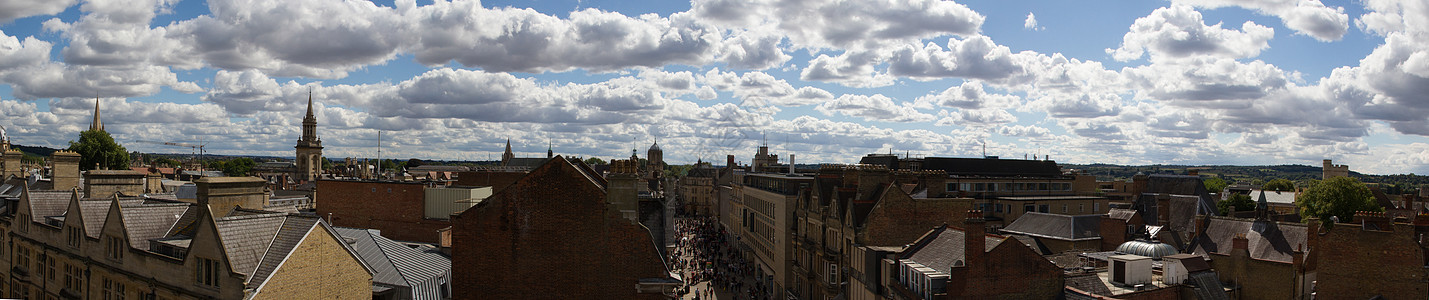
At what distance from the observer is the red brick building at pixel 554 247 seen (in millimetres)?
26266

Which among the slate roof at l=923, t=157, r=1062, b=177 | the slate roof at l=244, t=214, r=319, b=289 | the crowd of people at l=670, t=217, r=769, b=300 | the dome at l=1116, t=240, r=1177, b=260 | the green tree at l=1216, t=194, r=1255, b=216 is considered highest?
the slate roof at l=923, t=157, r=1062, b=177

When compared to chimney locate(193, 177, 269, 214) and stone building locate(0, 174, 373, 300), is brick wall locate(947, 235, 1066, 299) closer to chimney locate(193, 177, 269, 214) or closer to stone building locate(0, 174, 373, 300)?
stone building locate(0, 174, 373, 300)

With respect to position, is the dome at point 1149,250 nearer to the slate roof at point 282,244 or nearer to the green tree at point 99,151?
the slate roof at point 282,244

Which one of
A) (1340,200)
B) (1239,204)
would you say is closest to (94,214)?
(1340,200)

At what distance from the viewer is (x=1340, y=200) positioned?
9081cm

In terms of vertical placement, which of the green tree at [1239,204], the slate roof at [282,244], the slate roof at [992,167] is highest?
the slate roof at [992,167]

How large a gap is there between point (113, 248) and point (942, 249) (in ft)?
115

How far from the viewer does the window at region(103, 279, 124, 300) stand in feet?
100

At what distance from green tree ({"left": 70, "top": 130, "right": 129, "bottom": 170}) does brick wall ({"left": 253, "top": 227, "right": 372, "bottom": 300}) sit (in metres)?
100

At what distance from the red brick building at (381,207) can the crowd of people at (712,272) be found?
1514cm

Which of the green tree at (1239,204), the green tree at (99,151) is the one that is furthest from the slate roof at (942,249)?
the green tree at (99,151)

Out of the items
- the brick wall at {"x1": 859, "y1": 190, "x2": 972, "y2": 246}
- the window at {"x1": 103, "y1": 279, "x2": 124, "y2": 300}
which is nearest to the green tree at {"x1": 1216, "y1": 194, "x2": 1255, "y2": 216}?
the brick wall at {"x1": 859, "y1": 190, "x2": 972, "y2": 246}

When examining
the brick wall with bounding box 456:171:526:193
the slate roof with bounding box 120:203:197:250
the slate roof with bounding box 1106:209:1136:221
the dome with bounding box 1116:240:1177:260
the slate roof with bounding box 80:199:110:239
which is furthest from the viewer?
the slate roof with bounding box 1106:209:1136:221

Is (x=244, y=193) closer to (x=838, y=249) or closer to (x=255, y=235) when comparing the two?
(x=255, y=235)
